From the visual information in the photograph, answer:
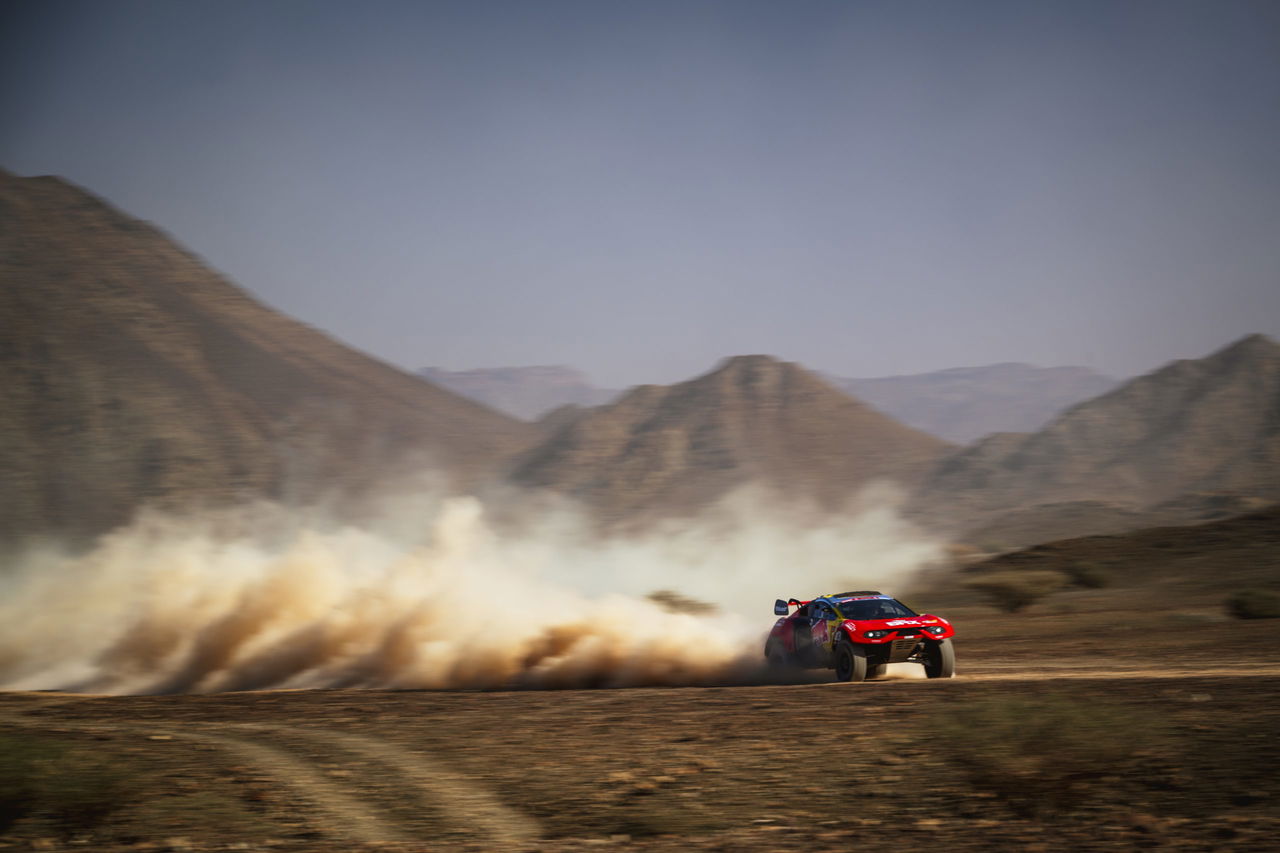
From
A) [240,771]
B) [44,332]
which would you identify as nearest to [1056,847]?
[240,771]

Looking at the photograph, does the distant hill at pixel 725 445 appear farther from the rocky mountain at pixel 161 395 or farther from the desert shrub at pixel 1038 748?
the desert shrub at pixel 1038 748

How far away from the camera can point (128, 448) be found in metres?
88.2

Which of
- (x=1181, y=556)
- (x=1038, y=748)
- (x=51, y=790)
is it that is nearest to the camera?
(x=51, y=790)

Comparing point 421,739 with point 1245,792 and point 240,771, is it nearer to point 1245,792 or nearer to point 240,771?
point 240,771

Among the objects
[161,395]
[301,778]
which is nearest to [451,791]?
[301,778]

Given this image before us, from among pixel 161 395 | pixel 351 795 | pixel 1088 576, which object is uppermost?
pixel 161 395

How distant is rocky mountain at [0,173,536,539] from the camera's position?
85188mm

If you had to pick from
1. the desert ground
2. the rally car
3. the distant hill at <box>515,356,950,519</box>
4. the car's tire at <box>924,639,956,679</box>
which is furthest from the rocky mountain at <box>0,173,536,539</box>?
the car's tire at <box>924,639,956,679</box>

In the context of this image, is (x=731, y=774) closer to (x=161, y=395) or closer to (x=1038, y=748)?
(x=1038, y=748)

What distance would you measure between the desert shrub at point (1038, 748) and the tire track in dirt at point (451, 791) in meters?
4.22

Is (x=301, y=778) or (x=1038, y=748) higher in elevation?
(x=1038, y=748)

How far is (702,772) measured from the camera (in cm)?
1263

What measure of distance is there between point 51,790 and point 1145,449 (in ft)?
362

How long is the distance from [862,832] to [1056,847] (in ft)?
5.19
